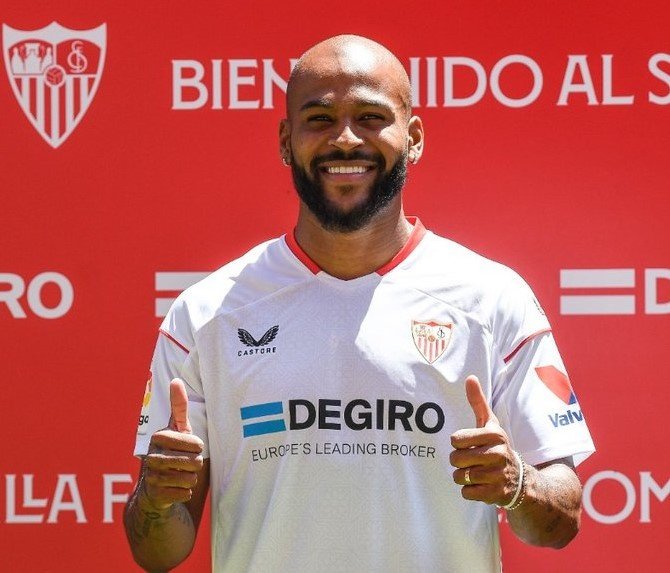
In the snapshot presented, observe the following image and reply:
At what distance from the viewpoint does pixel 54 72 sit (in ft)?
8.05

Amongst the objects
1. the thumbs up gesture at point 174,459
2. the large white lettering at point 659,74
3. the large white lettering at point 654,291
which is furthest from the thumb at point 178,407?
the large white lettering at point 659,74

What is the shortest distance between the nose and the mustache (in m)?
0.01

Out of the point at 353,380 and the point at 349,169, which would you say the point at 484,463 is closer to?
→ the point at 353,380

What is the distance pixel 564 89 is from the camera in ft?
7.89

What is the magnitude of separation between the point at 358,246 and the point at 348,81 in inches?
10.6

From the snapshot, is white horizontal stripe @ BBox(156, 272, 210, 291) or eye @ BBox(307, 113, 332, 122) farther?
white horizontal stripe @ BBox(156, 272, 210, 291)

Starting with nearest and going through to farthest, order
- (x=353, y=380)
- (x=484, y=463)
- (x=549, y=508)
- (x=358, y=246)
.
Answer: (x=484, y=463) → (x=549, y=508) → (x=353, y=380) → (x=358, y=246)

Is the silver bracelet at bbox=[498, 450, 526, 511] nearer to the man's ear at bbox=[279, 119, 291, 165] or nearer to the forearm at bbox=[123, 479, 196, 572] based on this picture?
the forearm at bbox=[123, 479, 196, 572]

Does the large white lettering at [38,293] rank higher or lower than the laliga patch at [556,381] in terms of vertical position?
higher

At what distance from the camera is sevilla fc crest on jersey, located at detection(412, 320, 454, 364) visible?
1812 mm

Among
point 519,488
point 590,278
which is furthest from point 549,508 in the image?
A: point 590,278

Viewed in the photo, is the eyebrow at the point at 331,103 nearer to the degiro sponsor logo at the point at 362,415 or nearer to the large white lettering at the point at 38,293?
the degiro sponsor logo at the point at 362,415

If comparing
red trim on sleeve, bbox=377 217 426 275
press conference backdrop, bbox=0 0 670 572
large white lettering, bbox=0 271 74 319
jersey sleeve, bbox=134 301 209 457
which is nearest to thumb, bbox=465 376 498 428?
red trim on sleeve, bbox=377 217 426 275

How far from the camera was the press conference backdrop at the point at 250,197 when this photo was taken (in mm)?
2400
